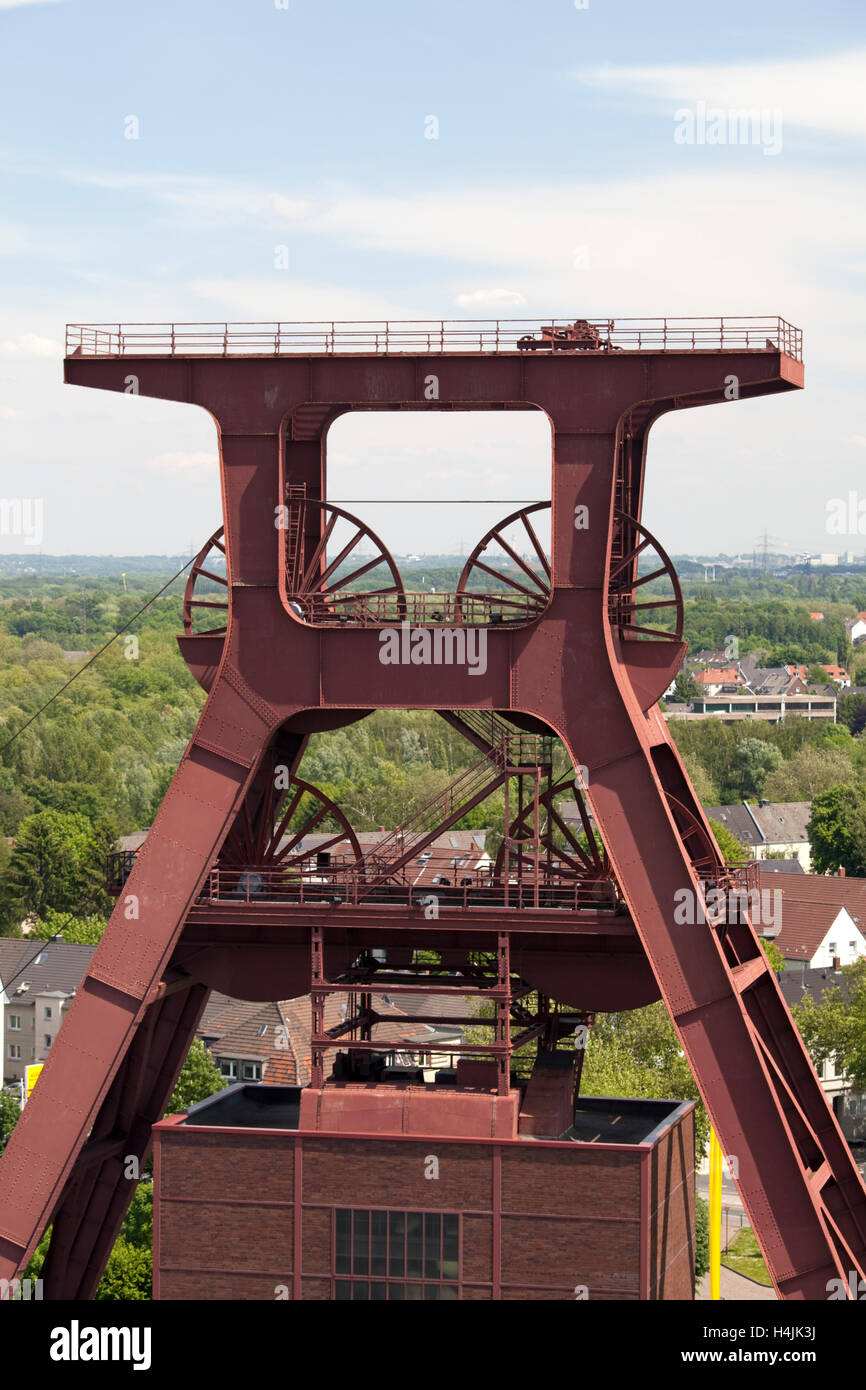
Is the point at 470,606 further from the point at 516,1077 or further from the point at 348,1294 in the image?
the point at 348,1294

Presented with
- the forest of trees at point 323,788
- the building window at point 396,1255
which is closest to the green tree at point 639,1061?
the forest of trees at point 323,788

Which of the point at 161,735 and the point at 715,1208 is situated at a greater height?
the point at 161,735

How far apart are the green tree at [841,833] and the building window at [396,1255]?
10913cm

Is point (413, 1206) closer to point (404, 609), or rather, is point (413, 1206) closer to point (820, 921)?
point (404, 609)

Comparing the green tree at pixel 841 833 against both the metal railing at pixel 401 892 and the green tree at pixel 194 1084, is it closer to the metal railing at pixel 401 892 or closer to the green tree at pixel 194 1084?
the green tree at pixel 194 1084

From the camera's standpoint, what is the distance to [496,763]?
99.8 feet

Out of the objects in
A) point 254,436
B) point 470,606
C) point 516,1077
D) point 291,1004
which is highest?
point 254,436

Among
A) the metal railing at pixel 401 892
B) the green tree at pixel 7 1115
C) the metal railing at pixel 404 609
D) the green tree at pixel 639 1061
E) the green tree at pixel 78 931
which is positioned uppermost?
the metal railing at pixel 404 609

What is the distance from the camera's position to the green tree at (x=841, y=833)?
441 feet

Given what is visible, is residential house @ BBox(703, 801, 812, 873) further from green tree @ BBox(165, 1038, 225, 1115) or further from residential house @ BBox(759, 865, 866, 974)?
green tree @ BBox(165, 1038, 225, 1115)

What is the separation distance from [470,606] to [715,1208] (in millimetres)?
14518

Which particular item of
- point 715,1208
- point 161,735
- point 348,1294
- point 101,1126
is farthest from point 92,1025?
point 161,735

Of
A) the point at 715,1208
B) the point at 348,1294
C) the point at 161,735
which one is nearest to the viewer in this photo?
the point at 348,1294
